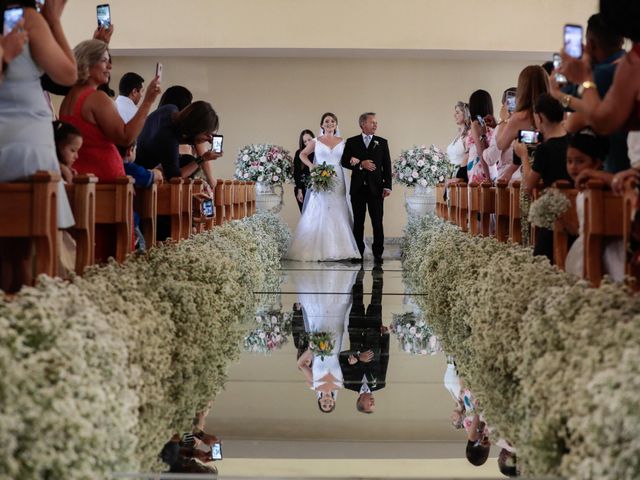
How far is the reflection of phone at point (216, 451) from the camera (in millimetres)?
4133

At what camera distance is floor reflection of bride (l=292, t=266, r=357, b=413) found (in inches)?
217

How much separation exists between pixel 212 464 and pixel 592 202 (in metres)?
1.83

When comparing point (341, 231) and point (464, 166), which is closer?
point (464, 166)

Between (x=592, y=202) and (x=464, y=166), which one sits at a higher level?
(x=464, y=166)

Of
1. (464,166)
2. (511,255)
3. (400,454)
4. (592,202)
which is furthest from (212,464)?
(464,166)

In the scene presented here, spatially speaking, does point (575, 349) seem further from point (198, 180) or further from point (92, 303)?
point (198, 180)

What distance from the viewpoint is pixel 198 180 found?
26.4 ft

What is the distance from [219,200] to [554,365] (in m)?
6.99

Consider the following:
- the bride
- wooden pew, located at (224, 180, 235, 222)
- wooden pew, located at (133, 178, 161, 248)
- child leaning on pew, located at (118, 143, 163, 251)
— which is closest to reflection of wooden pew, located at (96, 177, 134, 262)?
child leaning on pew, located at (118, 143, 163, 251)

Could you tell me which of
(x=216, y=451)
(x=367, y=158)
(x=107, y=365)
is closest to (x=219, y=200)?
(x=367, y=158)

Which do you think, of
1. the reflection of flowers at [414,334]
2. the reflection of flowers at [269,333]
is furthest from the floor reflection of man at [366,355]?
the reflection of flowers at [269,333]

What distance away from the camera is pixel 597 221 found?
4.23 metres

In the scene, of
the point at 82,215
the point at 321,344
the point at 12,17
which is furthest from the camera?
the point at 321,344

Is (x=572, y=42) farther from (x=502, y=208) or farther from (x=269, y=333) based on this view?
(x=269, y=333)
